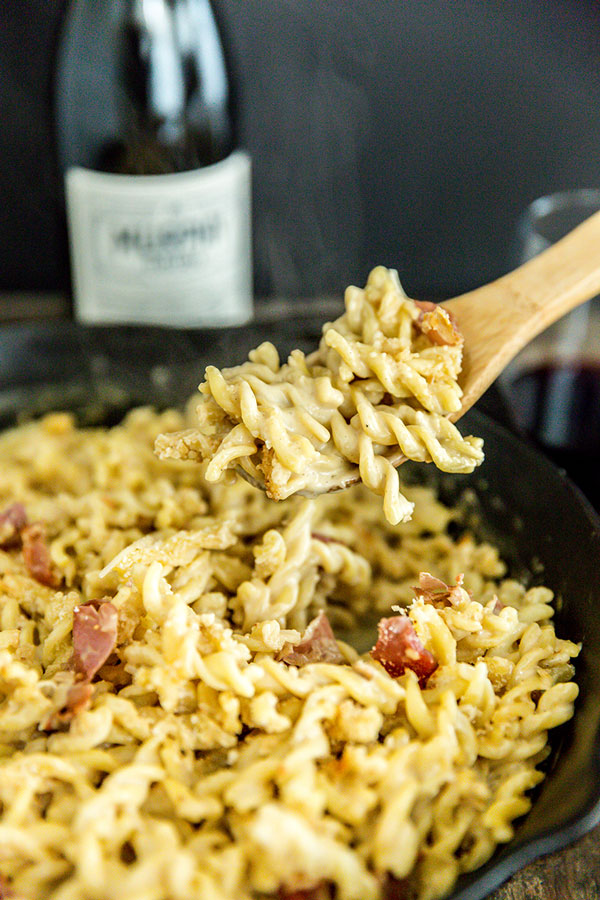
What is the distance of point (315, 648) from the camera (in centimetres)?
158

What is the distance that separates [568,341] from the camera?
252 cm

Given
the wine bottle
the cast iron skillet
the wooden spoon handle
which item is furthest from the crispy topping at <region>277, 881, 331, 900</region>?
the wine bottle

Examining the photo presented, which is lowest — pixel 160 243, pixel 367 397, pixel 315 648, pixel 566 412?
pixel 566 412

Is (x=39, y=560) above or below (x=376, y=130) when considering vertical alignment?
below

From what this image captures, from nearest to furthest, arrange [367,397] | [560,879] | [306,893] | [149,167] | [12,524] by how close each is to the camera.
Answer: [306,893] → [560,879] → [367,397] → [12,524] → [149,167]

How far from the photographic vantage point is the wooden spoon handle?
1738 mm

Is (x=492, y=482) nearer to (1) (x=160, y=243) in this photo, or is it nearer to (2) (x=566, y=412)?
(2) (x=566, y=412)

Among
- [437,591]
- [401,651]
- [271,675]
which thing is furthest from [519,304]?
[271,675]

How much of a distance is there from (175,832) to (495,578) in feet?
2.77

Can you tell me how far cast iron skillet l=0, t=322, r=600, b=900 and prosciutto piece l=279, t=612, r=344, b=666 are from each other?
38cm

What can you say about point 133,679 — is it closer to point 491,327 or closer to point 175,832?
point 175,832

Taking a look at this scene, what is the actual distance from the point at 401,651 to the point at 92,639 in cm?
48

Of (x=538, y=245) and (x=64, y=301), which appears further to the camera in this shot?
(x=64, y=301)

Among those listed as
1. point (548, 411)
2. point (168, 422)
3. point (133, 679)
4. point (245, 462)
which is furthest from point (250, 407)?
point (548, 411)
